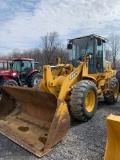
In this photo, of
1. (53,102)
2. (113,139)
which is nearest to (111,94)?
(53,102)

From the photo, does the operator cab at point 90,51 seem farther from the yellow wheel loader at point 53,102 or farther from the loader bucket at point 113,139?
the loader bucket at point 113,139

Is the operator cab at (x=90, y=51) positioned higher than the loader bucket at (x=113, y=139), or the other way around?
the operator cab at (x=90, y=51)

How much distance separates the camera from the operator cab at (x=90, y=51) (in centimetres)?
581

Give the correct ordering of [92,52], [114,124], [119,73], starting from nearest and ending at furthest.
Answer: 1. [114,124]
2. [92,52]
3. [119,73]

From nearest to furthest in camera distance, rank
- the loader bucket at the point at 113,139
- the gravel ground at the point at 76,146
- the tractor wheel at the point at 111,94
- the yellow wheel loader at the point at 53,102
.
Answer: the loader bucket at the point at 113,139, the gravel ground at the point at 76,146, the yellow wheel loader at the point at 53,102, the tractor wheel at the point at 111,94

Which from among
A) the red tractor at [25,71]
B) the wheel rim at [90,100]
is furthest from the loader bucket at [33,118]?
the red tractor at [25,71]

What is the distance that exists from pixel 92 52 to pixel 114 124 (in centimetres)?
343

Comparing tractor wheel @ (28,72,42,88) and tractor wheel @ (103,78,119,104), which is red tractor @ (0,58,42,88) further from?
tractor wheel @ (103,78,119,104)

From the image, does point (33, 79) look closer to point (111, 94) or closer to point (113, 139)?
point (111, 94)

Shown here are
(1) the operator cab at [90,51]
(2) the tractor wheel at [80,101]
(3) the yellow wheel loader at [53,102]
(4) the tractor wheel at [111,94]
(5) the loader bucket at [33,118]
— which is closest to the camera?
(5) the loader bucket at [33,118]

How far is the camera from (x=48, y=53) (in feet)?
127

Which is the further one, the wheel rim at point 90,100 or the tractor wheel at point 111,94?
the tractor wheel at point 111,94

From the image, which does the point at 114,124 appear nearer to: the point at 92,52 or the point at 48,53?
the point at 92,52

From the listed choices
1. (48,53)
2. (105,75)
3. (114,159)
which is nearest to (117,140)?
(114,159)
